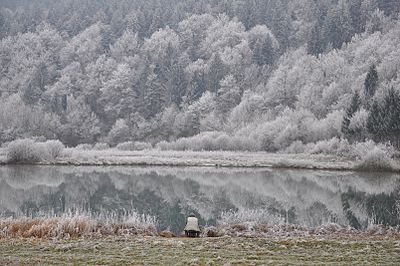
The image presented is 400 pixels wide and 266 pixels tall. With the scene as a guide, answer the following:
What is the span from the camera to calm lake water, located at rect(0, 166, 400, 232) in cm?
2709

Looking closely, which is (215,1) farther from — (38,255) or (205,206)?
(38,255)

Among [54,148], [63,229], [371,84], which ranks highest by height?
[371,84]

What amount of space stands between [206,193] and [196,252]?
74.2 ft

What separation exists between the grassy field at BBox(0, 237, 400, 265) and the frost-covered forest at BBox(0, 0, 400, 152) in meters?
50.3

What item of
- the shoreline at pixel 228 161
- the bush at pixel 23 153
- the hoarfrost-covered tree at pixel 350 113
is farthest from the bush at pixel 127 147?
the hoarfrost-covered tree at pixel 350 113

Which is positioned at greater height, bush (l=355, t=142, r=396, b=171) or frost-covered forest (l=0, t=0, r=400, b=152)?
frost-covered forest (l=0, t=0, r=400, b=152)

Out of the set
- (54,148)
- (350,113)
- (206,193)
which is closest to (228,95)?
(350,113)

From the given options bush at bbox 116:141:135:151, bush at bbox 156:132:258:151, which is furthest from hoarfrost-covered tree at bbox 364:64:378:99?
bush at bbox 116:141:135:151

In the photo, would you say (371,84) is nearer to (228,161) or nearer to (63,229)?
(228,161)

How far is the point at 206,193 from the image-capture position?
36.2 meters

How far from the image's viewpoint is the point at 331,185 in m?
40.8

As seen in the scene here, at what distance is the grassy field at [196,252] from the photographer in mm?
12156

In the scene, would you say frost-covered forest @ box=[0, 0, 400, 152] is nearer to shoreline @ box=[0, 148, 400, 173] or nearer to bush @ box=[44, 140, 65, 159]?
shoreline @ box=[0, 148, 400, 173]

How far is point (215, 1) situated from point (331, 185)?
128m
